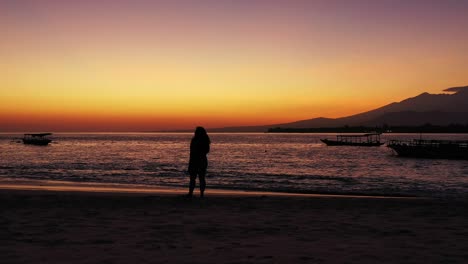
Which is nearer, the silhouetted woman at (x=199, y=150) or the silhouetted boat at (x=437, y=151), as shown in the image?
the silhouetted woman at (x=199, y=150)

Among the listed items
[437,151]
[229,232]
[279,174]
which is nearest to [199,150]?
[229,232]

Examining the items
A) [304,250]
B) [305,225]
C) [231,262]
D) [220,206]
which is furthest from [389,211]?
[231,262]

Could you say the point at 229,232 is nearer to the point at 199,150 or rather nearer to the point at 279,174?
the point at 199,150

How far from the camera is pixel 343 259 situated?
257 inches

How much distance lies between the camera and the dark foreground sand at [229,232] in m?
6.69

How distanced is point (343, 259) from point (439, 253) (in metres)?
1.72

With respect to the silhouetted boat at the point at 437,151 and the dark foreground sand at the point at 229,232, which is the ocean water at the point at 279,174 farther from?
the dark foreground sand at the point at 229,232

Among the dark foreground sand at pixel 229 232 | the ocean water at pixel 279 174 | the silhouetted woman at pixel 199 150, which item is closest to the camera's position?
the dark foreground sand at pixel 229 232

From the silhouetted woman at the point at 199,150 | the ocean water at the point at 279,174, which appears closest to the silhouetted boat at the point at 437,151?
the ocean water at the point at 279,174

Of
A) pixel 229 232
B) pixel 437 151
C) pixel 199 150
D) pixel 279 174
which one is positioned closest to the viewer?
pixel 229 232

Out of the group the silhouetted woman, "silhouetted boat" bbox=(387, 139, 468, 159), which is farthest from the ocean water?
the silhouetted woman

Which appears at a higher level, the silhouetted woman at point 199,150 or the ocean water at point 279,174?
the silhouetted woman at point 199,150

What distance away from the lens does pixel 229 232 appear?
8.66 m

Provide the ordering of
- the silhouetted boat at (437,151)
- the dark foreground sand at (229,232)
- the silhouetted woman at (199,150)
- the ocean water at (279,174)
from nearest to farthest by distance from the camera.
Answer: the dark foreground sand at (229,232)
the silhouetted woman at (199,150)
the ocean water at (279,174)
the silhouetted boat at (437,151)
